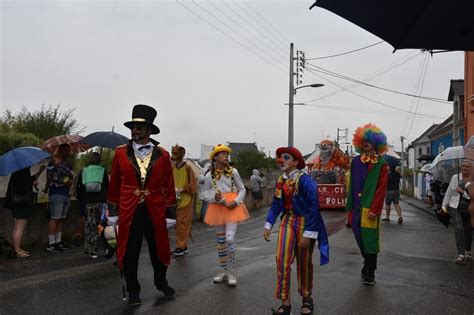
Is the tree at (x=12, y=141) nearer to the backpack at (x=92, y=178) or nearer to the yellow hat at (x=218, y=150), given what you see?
the backpack at (x=92, y=178)

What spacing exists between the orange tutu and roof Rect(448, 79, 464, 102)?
23.2m

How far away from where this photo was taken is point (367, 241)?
620cm

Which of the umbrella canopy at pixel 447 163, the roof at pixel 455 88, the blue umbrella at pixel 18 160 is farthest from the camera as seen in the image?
the roof at pixel 455 88

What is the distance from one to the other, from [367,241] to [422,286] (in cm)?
92

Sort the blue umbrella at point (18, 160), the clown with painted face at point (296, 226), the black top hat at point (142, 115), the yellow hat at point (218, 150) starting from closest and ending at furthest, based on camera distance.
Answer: the clown with painted face at point (296, 226)
the black top hat at point (142, 115)
the yellow hat at point (218, 150)
the blue umbrella at point (18, 160)

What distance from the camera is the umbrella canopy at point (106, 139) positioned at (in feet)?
28.3

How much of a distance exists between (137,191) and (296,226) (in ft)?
5.85

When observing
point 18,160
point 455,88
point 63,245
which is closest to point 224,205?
point 18,160

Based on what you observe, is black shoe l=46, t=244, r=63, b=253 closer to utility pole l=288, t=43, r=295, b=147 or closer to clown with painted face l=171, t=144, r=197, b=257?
clown with painted face l=171, t=144, r=197, b=257

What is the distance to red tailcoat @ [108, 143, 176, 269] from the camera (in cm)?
531

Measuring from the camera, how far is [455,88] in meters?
26.8

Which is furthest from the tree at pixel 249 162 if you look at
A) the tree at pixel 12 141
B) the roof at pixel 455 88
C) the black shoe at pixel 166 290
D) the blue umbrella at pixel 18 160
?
the black shoe at pixel 166 290

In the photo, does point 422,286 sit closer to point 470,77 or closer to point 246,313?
point 246,313

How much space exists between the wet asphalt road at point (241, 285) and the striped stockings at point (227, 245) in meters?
0.30
